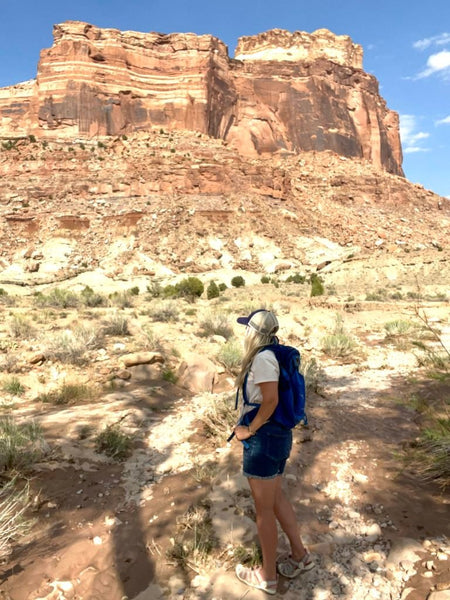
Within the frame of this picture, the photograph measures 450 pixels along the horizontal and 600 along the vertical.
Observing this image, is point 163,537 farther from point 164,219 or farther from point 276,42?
point 276,42

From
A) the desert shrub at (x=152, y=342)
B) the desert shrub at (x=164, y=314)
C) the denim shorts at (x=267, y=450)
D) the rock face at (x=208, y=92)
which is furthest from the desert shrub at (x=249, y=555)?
the rock face at (x=208, y=92)

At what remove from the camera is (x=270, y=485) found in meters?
2.32

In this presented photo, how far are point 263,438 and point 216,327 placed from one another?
24.0 ft

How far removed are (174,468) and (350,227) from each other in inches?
1761

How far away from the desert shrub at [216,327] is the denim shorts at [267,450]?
7.07 meters

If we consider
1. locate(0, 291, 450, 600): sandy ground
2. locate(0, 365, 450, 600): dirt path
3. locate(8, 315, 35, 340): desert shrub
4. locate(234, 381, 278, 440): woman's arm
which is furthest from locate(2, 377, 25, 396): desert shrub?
locate(234, 381, 278, 440): woman's arm

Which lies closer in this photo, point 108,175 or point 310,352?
point 310,352

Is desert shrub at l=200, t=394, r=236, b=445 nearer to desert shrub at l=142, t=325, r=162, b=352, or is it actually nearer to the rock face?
desert shrub at l=142, t=325, r=162, b=352

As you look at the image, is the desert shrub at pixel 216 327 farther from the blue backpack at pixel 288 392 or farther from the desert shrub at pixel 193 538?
the blue backpack at pixel 288 392

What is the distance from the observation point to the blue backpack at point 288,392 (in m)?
2.26

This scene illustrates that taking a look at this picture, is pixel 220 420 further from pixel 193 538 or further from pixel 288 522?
pixel 288 522

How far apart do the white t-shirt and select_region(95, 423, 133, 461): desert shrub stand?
8.29 ft

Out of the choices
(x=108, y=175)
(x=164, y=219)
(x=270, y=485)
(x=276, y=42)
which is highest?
(x=276, y=42)

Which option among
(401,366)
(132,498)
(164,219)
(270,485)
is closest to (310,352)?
→ (401,366)
